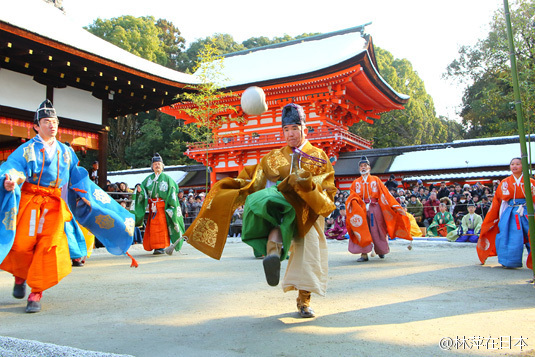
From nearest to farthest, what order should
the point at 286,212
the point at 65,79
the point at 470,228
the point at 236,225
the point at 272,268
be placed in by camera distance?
1. the point at 272,268
2. the point at 286,212
3. the point at 470,228
4. the point at 65,79
5. the point at 236,225

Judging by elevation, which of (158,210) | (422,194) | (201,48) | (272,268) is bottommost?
(272,268)

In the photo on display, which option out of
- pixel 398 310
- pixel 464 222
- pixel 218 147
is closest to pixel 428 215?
pixel 464 222

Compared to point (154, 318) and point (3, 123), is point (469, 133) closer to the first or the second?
point (3, 123)

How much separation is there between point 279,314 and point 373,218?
4.13 m

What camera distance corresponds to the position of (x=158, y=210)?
861cm

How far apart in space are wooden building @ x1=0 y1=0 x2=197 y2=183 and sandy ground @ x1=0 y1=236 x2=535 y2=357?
534 centimetres

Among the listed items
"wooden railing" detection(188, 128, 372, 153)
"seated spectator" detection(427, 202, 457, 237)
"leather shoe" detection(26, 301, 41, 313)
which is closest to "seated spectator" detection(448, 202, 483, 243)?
→ "seated spectator" detection(427, 202, 457, 237)

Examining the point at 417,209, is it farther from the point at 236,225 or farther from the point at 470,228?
the point at 236,225

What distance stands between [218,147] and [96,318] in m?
19.0

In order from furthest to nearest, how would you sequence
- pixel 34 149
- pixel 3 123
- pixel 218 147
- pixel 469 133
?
pixel 469 133, pixel 218 147, pixel 3 123, pixel 34 149

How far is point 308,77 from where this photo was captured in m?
20.0

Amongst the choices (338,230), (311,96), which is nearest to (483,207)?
(338,230)

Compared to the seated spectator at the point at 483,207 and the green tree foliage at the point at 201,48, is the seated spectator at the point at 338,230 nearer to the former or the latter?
the seated spectator at the point at 483,207

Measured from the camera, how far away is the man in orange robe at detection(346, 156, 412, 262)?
727 centimetres
